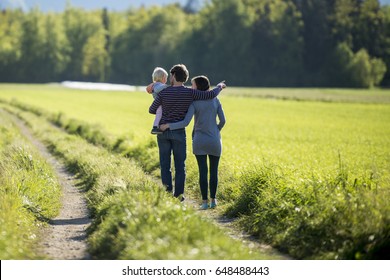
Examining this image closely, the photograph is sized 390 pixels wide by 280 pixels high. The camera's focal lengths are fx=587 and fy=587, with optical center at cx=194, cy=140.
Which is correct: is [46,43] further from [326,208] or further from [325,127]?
[326,208]

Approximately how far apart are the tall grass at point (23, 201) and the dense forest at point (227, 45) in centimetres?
9187

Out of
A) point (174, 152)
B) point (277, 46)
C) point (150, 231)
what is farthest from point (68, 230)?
point (277, 46)

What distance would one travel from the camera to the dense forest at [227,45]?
11169 cm

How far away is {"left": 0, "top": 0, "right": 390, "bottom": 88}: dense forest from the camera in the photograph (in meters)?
112

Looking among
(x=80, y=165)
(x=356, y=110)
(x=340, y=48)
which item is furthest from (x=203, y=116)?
(x=340, y=48)

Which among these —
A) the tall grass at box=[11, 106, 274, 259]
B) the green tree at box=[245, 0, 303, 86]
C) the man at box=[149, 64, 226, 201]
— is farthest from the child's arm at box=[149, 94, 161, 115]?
the green tree at box=[245, 0, 303, 86]

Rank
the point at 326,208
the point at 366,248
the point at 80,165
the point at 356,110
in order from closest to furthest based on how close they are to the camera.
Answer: the point at 366,248 < the point at 326,208 < the point at 80,165 < the point at 356,110

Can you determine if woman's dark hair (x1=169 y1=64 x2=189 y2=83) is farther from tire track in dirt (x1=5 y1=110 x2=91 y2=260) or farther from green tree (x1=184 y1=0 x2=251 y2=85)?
green tree (x1=184 y1=0 x2=251 y2=85)

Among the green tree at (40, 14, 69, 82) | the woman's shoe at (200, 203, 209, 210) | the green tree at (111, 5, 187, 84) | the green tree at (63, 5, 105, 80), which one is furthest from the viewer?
the green tree at (63, 5, 105, 80)

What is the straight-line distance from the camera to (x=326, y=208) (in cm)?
773

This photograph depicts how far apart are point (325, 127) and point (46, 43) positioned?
329 ft

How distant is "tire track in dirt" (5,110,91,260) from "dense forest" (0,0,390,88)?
304 feet

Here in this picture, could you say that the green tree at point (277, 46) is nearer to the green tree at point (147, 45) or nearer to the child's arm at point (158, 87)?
the green tree at point (147, 45)

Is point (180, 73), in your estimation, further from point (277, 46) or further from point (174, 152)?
point (277, 46)
